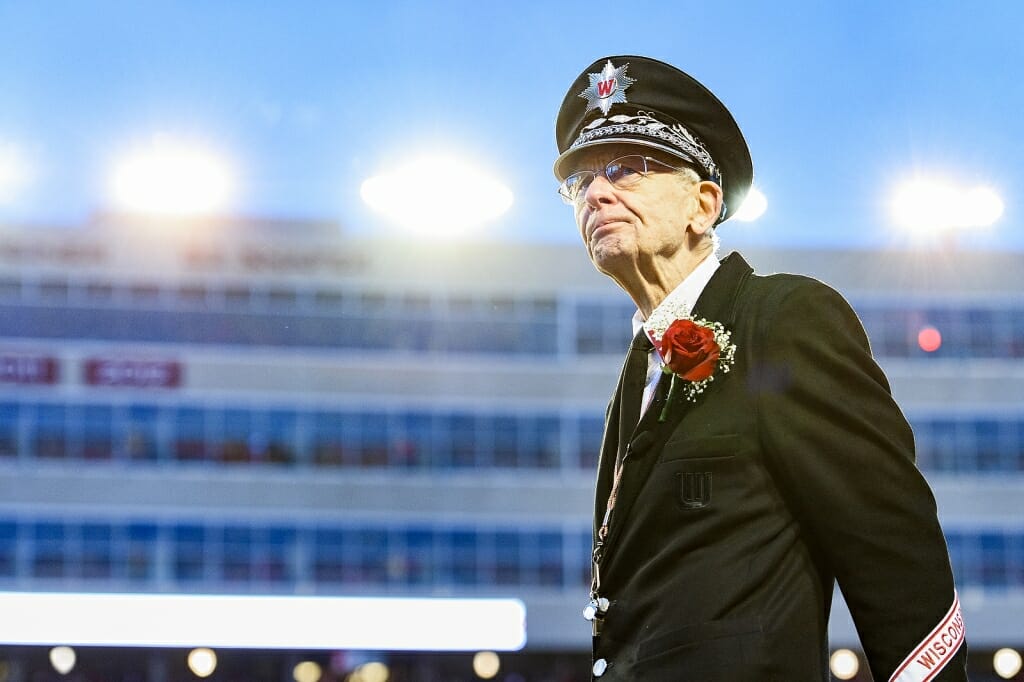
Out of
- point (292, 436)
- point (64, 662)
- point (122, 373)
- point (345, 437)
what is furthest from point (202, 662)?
point (122, 373)

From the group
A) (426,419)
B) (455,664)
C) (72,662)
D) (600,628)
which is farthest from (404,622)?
(600,628)

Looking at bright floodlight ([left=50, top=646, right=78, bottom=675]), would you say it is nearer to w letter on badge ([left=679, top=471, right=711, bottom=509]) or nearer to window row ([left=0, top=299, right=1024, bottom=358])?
window row ([left=0, top=299, right=1024, bottom=358])

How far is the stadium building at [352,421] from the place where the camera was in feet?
62.7

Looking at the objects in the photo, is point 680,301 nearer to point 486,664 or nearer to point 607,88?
point 607,88

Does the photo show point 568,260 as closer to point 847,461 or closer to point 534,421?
point 534,421

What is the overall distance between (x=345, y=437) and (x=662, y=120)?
61.6ft

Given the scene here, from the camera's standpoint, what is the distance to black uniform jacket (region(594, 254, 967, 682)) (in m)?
0.97

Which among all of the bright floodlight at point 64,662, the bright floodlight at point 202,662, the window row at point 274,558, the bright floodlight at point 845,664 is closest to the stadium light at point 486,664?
the window row at point 274,558

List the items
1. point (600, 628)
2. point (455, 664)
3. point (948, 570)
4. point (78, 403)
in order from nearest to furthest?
point (948, 570), point (600, 628), point (78, 403), point (455, 664)

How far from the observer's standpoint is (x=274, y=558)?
19.1m

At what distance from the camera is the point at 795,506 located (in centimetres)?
102

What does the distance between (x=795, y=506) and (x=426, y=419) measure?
Answer: 18785mm

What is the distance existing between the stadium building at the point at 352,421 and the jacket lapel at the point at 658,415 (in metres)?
18.4

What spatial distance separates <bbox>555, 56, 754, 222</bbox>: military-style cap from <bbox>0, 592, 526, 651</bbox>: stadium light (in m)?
18.4
